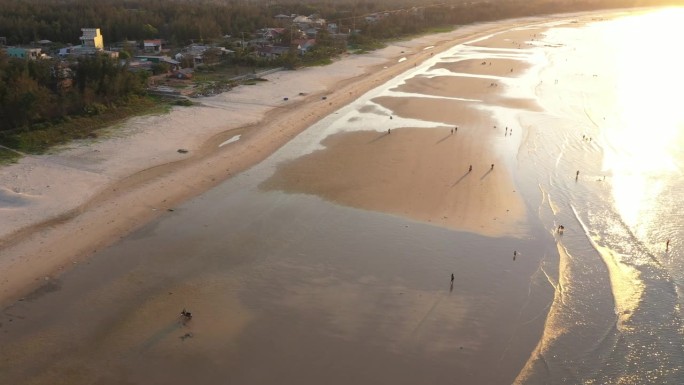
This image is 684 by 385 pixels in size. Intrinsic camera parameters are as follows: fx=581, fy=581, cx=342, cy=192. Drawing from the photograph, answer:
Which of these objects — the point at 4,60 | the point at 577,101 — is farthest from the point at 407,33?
the point at 4,60

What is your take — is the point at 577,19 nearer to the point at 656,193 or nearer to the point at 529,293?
the point at 656,193

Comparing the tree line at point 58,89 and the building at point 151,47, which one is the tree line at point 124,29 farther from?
the building at point 151,47

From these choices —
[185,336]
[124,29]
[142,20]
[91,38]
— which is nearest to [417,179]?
[185,336]

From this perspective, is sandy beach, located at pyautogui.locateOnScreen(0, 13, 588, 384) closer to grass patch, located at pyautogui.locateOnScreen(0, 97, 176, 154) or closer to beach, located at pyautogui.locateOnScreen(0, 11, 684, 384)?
beach, located at pyautogui.locateOnScreen(0, 11, 684, 384)

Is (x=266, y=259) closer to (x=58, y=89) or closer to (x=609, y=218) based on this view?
(x=609, y=218)

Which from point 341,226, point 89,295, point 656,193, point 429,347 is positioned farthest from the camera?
point 656,193

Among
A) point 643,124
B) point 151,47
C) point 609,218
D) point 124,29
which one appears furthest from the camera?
point 124,29
